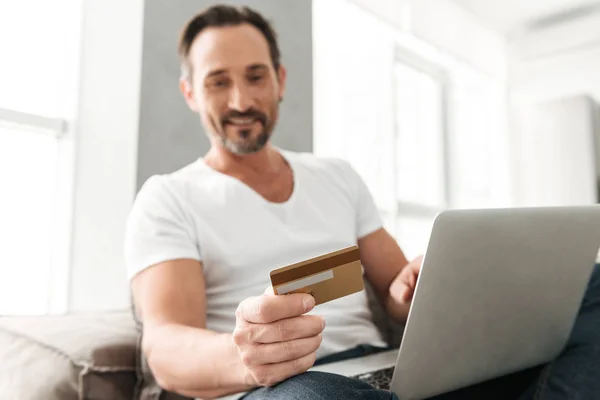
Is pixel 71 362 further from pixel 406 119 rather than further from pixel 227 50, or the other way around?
pixel 406 119

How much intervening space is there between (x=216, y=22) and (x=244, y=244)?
0.55m

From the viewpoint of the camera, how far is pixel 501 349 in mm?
732

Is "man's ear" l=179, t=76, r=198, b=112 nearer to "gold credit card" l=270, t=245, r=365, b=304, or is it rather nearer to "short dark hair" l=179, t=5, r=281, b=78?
"short dark hair" l=179, t=5, r=281, b=78

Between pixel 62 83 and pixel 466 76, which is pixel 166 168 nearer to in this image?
pixel 62 83

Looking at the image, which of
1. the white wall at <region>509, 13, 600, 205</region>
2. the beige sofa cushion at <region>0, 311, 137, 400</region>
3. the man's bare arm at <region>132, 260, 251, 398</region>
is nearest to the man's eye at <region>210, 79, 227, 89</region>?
the man's bare arm at <region>132, 260, 251, 398</region>

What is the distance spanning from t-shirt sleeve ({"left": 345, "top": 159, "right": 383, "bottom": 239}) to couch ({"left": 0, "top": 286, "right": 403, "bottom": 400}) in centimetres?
53

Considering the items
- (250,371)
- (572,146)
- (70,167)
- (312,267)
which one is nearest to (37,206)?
(70,167)

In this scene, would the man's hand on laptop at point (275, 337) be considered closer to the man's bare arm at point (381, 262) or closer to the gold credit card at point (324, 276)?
the gold credit card at point (324, 276)

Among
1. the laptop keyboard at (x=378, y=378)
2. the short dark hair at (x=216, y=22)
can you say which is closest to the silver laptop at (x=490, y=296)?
the laptop keyboard at (x=378, y=378)

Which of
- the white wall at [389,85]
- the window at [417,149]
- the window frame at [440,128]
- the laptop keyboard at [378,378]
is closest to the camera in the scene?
the laptop keyboard at [378,378]

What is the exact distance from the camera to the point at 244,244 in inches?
39.6

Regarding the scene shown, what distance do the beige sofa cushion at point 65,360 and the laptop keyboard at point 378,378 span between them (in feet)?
1.44

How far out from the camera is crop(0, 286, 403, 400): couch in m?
0.86

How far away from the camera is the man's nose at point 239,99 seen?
120cm
